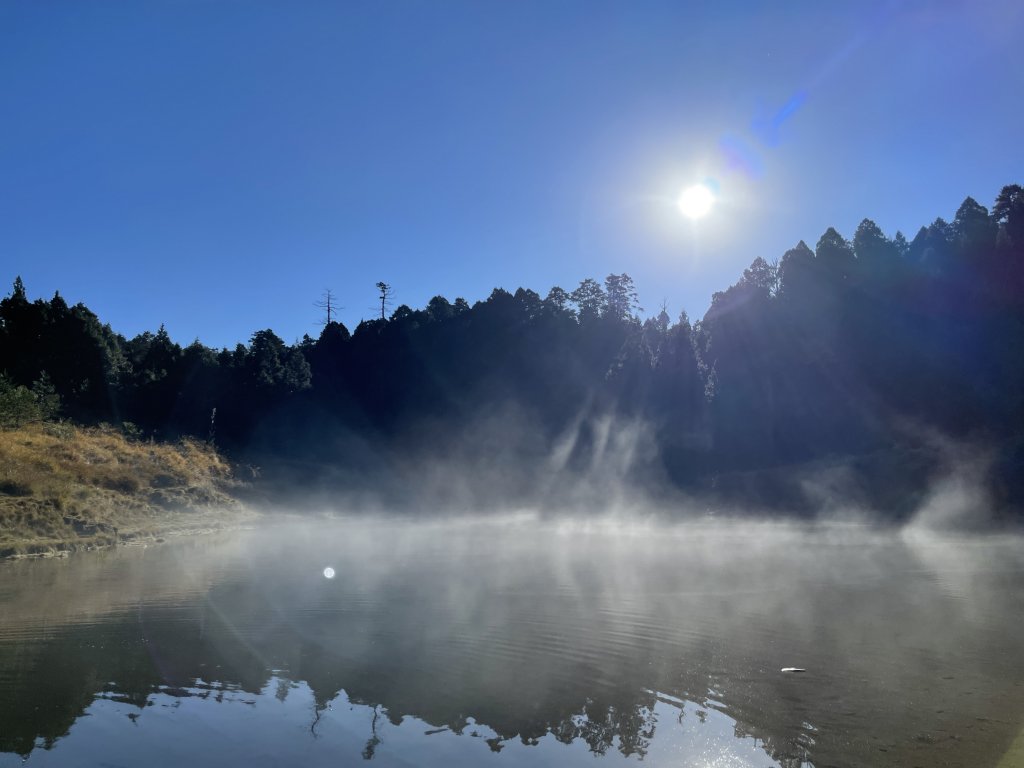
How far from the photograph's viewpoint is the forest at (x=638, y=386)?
51.8 meters

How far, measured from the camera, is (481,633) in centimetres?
1184

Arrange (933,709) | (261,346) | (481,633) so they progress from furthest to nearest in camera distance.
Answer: (261,346) < (481,633) < (933,709)

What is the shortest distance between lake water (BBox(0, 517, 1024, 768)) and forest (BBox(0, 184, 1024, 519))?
3101 cm

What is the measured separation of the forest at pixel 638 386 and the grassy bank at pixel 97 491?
7596mm

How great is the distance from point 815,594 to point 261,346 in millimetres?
57816

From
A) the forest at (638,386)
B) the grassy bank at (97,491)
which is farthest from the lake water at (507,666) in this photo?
the forest at (638,386)

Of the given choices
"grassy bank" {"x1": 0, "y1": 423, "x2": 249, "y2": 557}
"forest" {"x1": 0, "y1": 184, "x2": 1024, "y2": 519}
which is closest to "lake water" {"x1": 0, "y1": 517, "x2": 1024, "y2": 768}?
"grassy bank" {"x1": 0, "y1": 423, "x2": 249, "y2": 557}

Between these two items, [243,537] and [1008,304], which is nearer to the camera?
[243,537]

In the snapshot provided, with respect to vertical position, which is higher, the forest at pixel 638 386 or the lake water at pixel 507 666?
the forest at pixel 638 386

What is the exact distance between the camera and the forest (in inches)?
2039

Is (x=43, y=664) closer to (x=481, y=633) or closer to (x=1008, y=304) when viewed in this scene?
(x=481, y=633)

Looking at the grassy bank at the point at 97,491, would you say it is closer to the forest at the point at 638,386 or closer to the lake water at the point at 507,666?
the lake water at the point at 507,666

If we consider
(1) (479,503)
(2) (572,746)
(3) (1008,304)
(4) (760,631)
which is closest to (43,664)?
(2) (572,746)

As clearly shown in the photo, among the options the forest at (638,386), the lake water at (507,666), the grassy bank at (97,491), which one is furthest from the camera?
the forest at (638,386)
